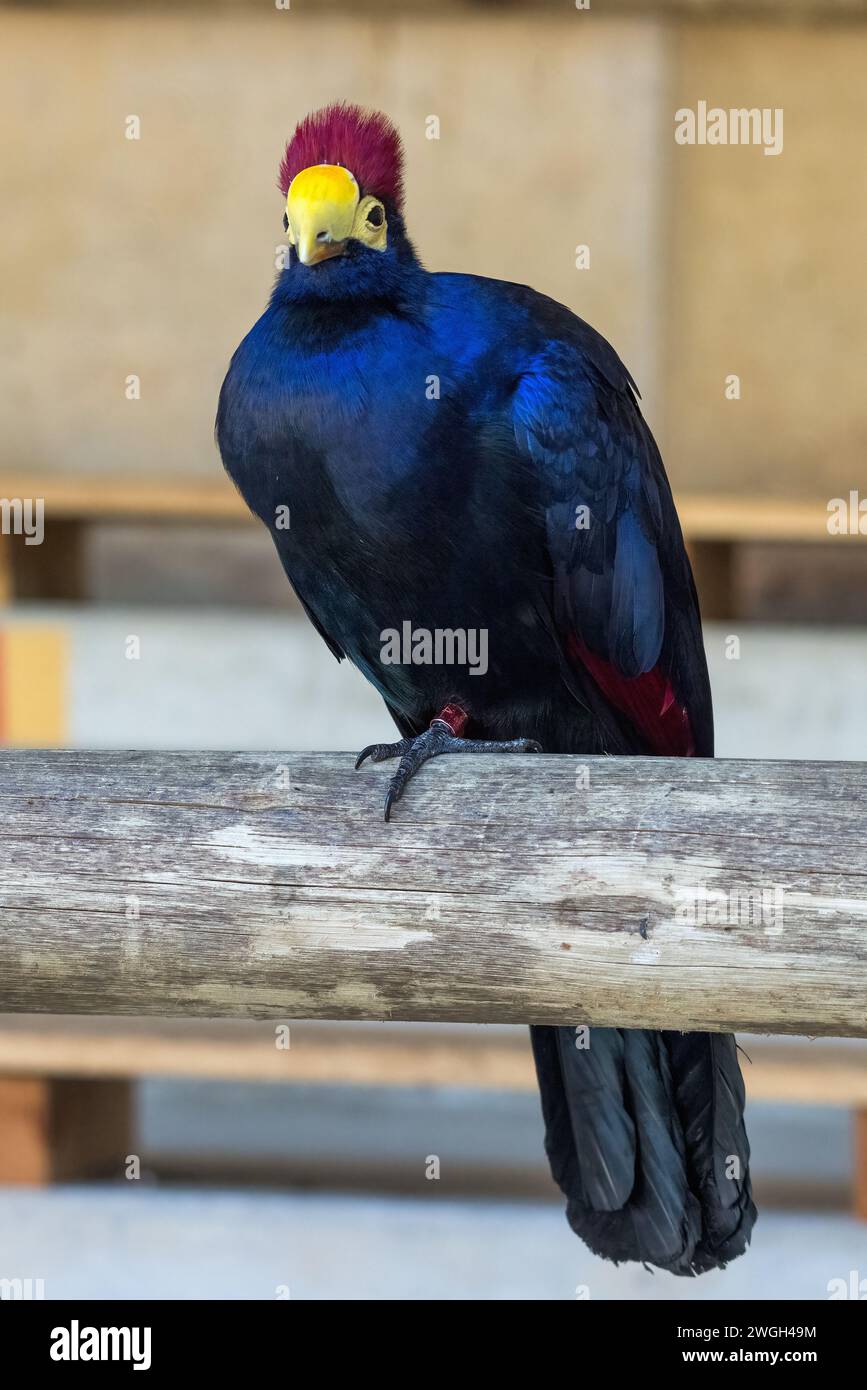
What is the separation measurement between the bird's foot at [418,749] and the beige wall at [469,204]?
1506mm

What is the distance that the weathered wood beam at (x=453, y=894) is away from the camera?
1.13 metres

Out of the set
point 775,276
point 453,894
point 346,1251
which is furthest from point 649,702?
point 775,276

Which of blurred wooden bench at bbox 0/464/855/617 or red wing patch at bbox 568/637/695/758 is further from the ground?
blurred wooden bench at bbox 0/464/855/617

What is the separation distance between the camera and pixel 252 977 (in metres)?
1.18

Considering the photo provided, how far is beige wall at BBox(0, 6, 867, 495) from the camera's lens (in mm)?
2807

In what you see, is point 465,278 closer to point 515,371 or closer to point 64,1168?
point 515,371

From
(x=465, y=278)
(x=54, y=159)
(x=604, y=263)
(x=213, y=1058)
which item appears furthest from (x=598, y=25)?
(x=213, y=1058)

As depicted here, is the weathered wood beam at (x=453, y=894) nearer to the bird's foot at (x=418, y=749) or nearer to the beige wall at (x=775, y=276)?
the bird's foot at (x=418, y=749)

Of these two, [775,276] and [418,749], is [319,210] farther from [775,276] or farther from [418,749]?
[775,276]

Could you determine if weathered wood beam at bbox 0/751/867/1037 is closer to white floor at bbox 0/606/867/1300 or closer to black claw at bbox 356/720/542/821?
black claw at bbox 356/720/542/821

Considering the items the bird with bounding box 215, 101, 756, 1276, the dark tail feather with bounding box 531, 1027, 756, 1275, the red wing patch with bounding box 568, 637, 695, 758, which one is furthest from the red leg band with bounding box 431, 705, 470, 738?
the dark tail feather with bounding box 531, 1027, 756, 1275

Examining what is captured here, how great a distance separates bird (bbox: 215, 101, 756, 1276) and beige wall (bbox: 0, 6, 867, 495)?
1.28 metres

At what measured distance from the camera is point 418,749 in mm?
1296

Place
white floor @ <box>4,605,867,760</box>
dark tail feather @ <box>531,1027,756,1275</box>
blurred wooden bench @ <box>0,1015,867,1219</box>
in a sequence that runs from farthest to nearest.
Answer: white floor @ <box>4,605,867,760</box> → blurred wooden bench @ <box>0,1015,867,1219</box> → dark tail feather @ <box>531,1027,756,1275</box>
